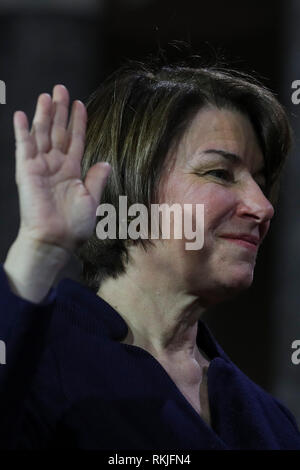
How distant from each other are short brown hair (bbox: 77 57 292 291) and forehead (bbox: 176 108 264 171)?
0.5 inches

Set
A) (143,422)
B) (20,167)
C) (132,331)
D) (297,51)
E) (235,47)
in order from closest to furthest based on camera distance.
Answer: (20,167), (143,422), (132,331), (297,51), (235,47)

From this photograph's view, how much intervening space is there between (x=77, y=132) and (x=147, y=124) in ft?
0.89

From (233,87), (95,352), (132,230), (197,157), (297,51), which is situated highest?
(297,51)

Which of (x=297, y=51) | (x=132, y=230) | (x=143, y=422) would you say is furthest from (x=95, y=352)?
(x=297, y=51)

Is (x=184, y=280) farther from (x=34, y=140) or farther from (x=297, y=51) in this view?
(x=297, y=51)

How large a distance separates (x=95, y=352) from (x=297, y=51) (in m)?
1.43

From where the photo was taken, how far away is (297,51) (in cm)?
246

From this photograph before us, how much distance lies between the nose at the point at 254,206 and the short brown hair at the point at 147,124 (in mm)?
114

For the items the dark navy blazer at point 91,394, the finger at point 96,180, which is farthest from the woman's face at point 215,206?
the finger at point 96,180

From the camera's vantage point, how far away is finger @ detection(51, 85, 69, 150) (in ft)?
3.64

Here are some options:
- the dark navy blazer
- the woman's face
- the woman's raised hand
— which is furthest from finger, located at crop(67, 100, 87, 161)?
the woman's face

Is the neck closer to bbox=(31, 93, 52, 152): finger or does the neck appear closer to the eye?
the eye

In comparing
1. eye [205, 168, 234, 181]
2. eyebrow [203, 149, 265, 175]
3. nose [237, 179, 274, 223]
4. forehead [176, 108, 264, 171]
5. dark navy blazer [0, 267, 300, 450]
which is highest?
forehead [176, 108, 264, 171]
